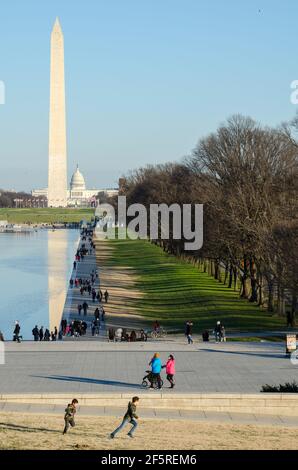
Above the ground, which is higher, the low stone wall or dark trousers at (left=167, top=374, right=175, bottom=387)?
dark trousers at (left=167, top=374, right=175, bottom=387)

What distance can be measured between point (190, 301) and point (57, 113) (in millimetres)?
93578

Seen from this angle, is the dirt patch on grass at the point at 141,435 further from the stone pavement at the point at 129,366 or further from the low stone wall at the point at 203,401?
the stone pavement at the point at 129,366

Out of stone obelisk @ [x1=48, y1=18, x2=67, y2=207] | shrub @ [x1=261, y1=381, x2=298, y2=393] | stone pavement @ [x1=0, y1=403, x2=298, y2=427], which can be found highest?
stone obelisk @ [x1=48, y1=18, x2=67, y2=207]

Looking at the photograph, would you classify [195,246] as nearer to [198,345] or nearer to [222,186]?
[222,186]

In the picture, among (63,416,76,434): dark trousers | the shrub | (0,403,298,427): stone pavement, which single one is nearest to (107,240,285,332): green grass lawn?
the shrub

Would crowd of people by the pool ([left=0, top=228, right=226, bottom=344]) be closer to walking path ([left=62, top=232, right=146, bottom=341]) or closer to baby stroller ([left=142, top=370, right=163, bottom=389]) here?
→ walking path ([left=62, top=232, right=146, bottom=341])

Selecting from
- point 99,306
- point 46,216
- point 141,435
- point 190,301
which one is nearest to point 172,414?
point 141,435

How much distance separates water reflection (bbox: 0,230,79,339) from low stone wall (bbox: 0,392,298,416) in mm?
13600

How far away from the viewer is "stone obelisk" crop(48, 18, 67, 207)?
430ft

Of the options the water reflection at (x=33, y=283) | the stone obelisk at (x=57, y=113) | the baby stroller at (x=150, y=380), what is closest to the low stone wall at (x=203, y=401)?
the baby stroller at (x=150, y=380)
